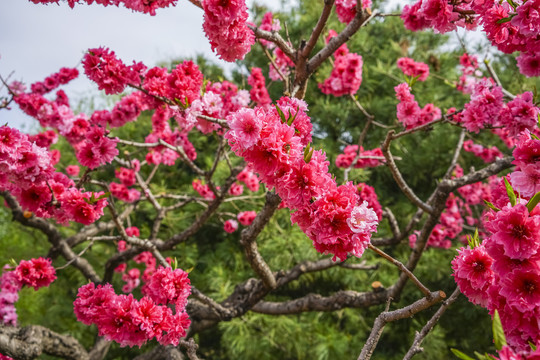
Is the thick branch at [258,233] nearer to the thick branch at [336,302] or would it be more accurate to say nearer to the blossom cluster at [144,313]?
the thick branch at [336,302]

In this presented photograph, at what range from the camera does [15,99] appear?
11.0ft

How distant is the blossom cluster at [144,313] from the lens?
1811 mm

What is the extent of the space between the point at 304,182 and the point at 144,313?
3.70 ft

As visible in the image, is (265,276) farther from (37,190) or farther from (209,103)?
(37,190)

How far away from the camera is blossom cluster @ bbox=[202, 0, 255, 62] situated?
1569mm

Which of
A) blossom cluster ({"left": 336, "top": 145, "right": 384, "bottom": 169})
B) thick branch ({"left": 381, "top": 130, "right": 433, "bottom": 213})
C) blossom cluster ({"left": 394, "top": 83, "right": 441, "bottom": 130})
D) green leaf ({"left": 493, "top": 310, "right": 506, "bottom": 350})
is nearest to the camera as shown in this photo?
green leaf ({"left": 493, "top": 310, "right": 506, "bottom": 350})

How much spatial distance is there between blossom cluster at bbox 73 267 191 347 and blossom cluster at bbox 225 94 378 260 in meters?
0.98

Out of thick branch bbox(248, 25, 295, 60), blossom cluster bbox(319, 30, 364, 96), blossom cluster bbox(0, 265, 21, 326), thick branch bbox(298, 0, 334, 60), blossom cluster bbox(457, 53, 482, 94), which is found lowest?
blossom cluster bbox(0, 265, 21, 326)

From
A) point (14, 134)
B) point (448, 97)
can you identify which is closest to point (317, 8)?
point (448, 97)

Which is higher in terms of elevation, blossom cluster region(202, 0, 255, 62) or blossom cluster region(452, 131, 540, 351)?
blossom cluster region(202, 0, 255, 62)

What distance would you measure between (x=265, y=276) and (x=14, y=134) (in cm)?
169

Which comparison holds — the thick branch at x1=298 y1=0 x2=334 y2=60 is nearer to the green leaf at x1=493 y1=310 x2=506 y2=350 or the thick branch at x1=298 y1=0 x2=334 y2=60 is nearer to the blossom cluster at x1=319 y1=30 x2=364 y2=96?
the blossom cluster at x1=319 y1=30 x2=364 y2=96

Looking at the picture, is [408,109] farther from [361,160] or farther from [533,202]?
[533,202]

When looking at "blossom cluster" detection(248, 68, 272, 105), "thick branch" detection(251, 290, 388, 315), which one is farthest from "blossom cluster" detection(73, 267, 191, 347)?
"blossom cluster" detection(248, 68, 272, 105)
